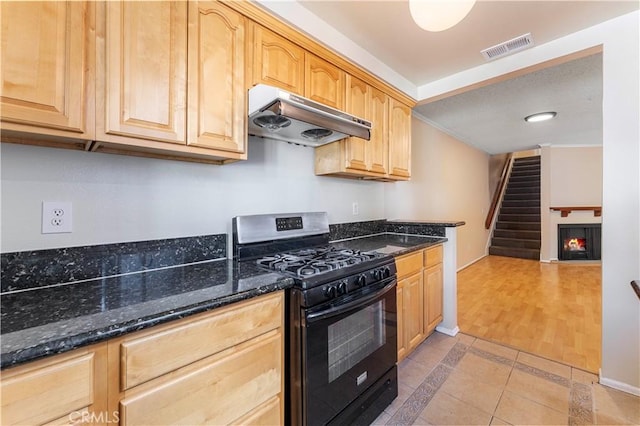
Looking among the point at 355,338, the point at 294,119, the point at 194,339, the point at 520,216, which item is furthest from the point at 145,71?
the point at 520,216

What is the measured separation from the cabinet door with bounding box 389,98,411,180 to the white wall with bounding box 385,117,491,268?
0.47m

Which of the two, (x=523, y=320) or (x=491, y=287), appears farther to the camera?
(x=491, y=287)

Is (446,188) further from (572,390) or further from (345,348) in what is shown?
(345,348)

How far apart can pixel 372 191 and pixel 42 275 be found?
2477 millimetres

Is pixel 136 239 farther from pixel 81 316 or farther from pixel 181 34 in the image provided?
pixel 181 34

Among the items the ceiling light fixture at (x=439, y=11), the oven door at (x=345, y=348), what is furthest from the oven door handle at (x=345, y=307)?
the ceiling light fixture at (x=439, y=11)

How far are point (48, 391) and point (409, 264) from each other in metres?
1.92

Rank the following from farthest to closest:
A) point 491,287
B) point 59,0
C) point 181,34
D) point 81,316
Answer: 1. point 491,287
2. point 181,34
3. point 59,0
4. point 81,316

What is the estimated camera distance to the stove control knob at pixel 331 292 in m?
1.28

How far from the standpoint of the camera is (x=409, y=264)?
80.3 inches

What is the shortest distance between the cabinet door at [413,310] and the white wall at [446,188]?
1.09 m

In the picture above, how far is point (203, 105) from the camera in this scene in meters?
1.29

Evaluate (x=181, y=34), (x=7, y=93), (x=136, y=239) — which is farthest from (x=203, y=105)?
(x=136, y=239)

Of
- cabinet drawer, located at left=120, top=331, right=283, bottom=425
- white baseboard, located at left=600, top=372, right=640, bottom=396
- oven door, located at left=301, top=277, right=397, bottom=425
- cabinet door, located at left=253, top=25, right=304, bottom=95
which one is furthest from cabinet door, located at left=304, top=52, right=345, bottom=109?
white baseboard, located at left=600, top=372, right=640, bottom=396
